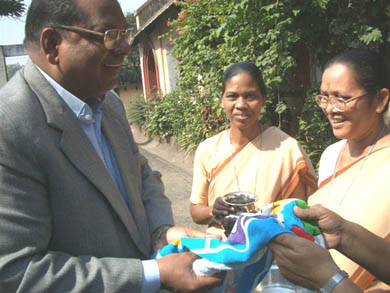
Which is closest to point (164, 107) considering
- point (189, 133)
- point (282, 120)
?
point (189, 133)

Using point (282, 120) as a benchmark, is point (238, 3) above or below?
above

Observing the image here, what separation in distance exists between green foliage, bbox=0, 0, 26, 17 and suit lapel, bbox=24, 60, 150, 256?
20.5 m

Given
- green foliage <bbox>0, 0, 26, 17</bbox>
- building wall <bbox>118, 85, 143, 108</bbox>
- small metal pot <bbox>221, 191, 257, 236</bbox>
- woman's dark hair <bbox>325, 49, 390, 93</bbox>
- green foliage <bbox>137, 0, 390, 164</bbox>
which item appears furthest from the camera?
building wall <bbox>118, 85, 143, 108</bbox>

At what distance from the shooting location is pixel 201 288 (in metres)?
1.38

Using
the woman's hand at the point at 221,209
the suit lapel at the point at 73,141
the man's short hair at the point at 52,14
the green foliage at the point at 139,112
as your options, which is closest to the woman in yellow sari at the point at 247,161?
the woman's hand at the point at 221,209

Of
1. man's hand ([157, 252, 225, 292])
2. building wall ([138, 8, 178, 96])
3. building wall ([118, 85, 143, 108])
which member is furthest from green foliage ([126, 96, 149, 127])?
man's hand ([157, 252, 225, 292])

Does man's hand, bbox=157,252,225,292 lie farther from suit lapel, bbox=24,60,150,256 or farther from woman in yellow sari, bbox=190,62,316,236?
woman in yellow sari, bbox=190,62,316,236

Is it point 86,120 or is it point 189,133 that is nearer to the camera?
point 86,120

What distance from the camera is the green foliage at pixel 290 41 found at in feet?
14.4

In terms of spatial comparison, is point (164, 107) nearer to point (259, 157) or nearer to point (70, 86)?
point (259, 157)

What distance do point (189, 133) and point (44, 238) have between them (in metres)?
7.47

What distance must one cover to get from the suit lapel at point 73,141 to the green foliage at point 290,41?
3.56m

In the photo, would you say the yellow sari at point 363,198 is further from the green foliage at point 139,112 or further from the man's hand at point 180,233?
the green foliage at point 139,112

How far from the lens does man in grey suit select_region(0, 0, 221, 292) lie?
123 centimetres
